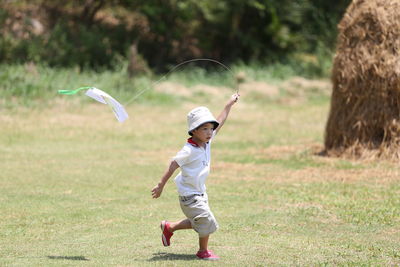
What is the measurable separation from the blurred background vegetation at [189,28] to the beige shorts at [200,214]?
21.5 m

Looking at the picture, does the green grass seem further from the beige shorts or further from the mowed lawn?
the beige shorts

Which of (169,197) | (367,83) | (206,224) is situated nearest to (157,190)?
(206,224)

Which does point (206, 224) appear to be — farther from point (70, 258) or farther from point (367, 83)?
point (367, 83)

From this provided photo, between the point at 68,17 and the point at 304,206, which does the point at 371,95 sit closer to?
the point at 304,206

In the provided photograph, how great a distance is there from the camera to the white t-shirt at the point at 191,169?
7.26 m

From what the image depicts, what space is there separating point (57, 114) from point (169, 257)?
526 inches

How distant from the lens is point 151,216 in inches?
394

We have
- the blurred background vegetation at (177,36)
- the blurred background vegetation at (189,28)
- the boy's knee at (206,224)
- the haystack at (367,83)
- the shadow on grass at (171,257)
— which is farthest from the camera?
the blurred background vegetation at (189,28)

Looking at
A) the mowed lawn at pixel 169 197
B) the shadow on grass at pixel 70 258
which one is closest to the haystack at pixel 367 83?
the mowed lawn at pixel 169 197

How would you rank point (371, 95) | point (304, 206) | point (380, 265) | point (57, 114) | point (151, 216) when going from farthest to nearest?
point (57, 114) < point (371, 95) < point (304, 206) < point (151, 216) < point (380, 265)

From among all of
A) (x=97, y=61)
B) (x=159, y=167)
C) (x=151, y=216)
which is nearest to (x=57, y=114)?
(x=159, y=167)

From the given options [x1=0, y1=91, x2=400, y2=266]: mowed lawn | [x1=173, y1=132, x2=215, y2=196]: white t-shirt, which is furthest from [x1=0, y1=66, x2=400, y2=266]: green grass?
[x1=173, y1=132, x2=215, y2=196]: white t-shirt

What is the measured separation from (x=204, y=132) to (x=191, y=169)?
1.27 feet

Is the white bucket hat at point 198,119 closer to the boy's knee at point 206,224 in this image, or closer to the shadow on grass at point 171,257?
the boy's knee at point 206,224
